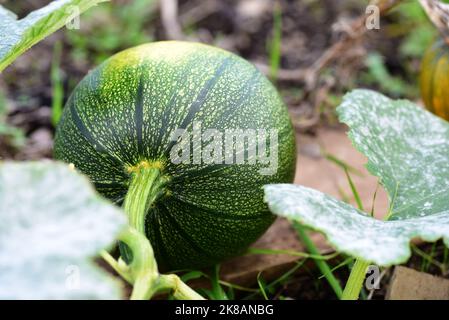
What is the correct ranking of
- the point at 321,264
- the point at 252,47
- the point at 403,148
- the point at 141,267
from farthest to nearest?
1. the point at 252,47
2. the point at 321,264
3. the point at 403,148
4. the point at 141,267

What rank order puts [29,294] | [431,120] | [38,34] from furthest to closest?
[431,120] < [38,34] < [29,294]

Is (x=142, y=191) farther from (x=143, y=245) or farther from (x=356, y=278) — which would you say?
(x=356, y=278)

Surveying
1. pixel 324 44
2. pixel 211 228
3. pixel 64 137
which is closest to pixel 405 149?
pixel 211 228

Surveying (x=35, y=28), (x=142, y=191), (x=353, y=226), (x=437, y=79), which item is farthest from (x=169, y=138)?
(x=437, y=79)

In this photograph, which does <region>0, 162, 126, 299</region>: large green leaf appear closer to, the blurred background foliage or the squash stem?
the squash stem

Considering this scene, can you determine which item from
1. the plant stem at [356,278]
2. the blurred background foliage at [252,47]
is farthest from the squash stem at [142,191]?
the blurred background foliage at [252,47]

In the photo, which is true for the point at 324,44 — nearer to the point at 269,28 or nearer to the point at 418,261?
the point at 269,28

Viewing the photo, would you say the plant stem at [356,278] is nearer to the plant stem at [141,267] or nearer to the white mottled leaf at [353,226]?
the white mottled leaf at [353,226]
